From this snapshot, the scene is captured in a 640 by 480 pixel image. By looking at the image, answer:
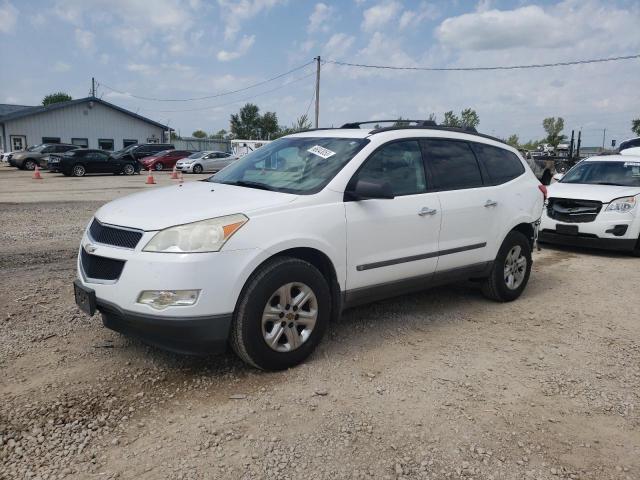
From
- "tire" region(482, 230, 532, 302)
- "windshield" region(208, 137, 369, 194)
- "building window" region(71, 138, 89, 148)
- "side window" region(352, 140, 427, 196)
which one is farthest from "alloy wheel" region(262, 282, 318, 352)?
"building window" region(71, 138, 89, 148)

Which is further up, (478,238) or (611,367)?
(478,238)

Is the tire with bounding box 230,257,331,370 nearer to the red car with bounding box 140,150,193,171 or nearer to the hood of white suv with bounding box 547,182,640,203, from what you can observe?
the hood of white suv with bounding box 547,182,640,203

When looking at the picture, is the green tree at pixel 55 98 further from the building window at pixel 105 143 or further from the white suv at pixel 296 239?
the white suv at pixel 296 239

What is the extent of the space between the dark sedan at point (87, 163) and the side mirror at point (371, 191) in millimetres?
24202

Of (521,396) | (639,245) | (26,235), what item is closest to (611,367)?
(521,396)

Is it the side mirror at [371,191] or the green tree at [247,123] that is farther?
Answer: the green tree at [247,123]

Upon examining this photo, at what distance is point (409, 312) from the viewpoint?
5.09 metres

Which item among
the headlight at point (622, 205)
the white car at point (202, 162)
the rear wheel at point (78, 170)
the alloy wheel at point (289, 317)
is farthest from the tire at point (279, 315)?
the white car at point (202, 162)

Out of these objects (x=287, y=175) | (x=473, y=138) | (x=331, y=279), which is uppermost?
(x=473, y=138)

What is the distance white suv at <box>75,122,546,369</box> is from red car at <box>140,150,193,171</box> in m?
29.4

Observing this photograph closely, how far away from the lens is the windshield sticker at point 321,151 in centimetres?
425

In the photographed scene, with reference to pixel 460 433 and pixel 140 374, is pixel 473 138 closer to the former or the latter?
pixel 460 433

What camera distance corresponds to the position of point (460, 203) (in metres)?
4.78

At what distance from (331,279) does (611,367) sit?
86.9 inches
